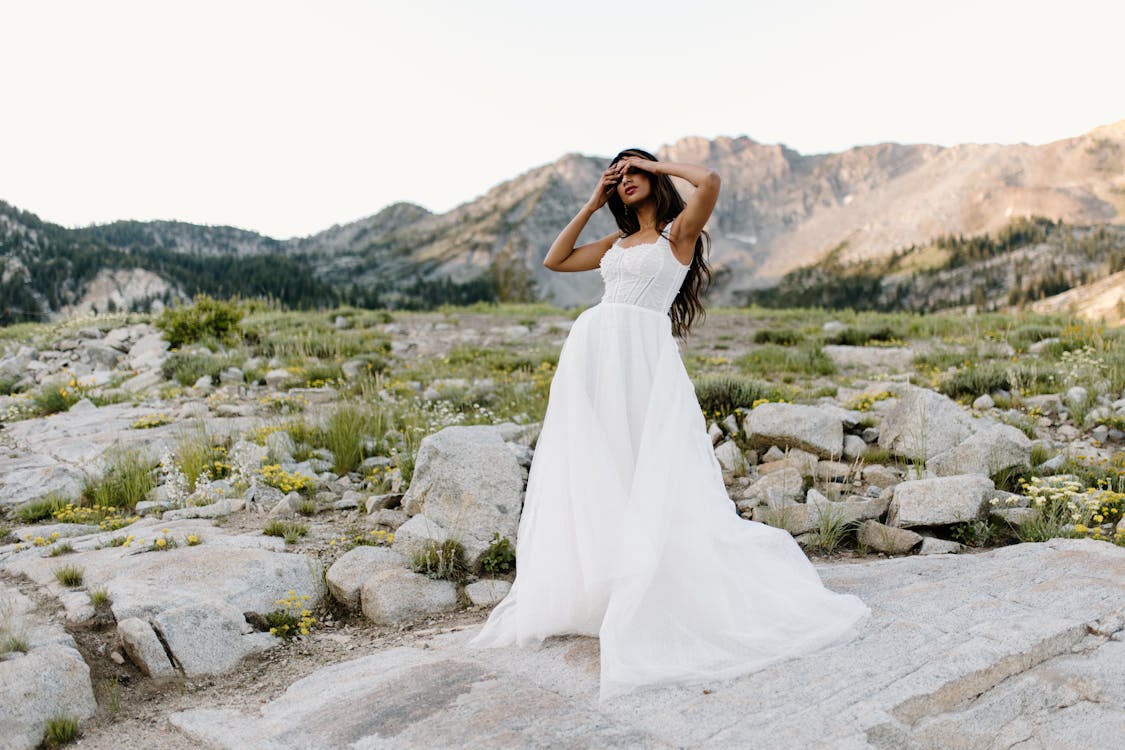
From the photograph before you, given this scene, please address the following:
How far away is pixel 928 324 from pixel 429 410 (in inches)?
493

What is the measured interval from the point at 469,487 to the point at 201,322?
11714 millimetres

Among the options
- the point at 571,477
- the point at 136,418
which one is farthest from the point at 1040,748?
the point at 136,418

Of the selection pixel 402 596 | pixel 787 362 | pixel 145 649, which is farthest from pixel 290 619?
pixel 787 362

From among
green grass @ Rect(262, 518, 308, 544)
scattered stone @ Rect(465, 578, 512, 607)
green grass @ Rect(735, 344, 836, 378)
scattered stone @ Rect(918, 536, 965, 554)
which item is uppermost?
green grass @ Rect(735, 344, 836, 378)

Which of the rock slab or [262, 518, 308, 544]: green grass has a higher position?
[262, 518, 308, 544]: green grass

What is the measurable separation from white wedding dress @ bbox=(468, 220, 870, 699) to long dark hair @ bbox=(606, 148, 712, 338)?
0.97ft

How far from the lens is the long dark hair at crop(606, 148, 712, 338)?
4.93m

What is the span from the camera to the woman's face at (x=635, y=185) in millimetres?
4883

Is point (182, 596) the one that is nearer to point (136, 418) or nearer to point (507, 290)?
point (136, 418)

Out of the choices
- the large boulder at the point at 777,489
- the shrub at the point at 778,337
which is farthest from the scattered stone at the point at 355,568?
the shrub at the point at 778,337

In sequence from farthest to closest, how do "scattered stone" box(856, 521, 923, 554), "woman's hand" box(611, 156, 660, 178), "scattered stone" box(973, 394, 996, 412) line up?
1. "scattered stone" box(973, 394, 996, 412)
2. "scattered stone" box(856, 521, 923, 554)
3. "woman's hand" box(611, 156, 660, 178)

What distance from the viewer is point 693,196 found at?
15.0 feet

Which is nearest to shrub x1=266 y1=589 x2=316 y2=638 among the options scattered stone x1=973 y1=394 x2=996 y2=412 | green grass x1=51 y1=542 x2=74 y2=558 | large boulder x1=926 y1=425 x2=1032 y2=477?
green grass x1=51 y1=542 x2=74 y2=558

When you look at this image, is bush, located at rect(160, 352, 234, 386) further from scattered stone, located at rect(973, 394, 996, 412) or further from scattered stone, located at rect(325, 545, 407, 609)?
scattered stone, located at rect(973, 394, 996, 412)
